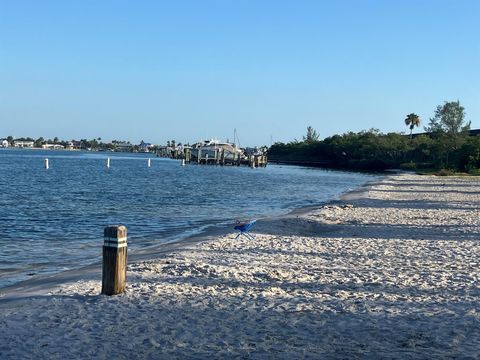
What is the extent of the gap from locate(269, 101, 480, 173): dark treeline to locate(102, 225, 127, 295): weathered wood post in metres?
69.5

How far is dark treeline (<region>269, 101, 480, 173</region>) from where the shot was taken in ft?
268

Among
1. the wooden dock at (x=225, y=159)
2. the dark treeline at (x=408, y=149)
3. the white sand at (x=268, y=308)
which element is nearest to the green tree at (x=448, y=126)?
the dark treeline at (x=408, y=149)

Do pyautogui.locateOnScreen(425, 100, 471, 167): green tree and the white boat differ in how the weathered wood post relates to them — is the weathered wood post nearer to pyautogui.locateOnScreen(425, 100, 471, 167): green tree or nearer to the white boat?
pyautogui.locateOnScreen(425, 100, 471, 167): green tree

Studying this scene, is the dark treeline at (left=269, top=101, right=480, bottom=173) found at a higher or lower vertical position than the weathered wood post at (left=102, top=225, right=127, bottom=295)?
higher

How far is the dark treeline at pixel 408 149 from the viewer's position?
81738mm

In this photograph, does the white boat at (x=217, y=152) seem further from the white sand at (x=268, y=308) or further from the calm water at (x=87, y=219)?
the white sand at (x=268, y=308)

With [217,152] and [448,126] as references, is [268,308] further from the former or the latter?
[217,152]

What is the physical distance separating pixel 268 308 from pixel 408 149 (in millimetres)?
122048

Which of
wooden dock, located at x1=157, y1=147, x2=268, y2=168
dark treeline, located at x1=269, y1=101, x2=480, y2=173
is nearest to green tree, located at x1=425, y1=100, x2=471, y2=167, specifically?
dark treeline, located at x1=269, y1=101, x2=480, y2=173

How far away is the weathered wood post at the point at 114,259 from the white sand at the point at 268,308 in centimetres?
21

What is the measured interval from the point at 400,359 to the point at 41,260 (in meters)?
11.5

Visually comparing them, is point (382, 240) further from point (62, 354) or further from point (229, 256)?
point (62, 354)

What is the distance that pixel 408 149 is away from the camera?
124438 millimetres

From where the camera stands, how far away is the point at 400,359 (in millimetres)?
6152
